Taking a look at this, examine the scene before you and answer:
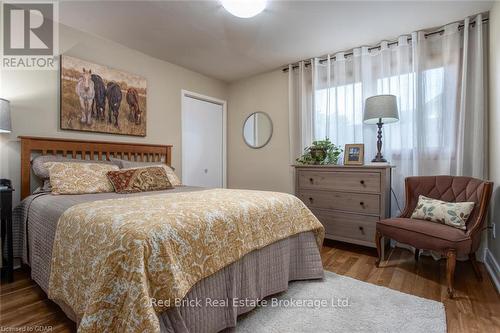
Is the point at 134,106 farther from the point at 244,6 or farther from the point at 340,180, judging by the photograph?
the point at 340,180

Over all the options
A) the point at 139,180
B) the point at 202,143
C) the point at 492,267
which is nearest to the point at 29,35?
the point at 139,180

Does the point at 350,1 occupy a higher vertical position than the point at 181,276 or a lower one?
higher

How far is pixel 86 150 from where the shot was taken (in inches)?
103

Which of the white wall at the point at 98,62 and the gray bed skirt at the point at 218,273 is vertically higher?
the white wall at the point at 98,62

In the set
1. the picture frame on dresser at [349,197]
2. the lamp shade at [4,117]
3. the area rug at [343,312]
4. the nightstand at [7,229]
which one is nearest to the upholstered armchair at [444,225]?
the picture frame on dresser at [349,197]

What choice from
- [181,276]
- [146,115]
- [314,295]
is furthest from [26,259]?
[314,295]

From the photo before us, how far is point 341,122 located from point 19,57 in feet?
11.0

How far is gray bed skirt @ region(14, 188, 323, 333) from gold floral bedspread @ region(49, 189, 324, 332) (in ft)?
0.36

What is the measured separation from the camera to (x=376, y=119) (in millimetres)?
2688

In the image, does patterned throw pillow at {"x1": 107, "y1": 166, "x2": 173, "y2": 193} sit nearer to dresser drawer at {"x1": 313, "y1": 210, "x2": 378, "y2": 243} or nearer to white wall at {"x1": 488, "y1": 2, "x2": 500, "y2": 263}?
dresser drawer at {"x1": 313, "y1": 210, "x2": 378, "y2": 243}

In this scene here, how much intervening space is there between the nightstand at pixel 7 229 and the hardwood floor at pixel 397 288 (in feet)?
0.34

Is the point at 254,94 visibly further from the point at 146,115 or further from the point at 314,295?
the point at 314,295

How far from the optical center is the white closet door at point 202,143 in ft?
12.2

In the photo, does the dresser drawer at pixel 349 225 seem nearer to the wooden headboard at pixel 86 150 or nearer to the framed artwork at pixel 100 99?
the wooden headboard at pixel 86 150
